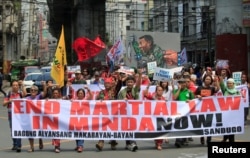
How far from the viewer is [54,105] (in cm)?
1139

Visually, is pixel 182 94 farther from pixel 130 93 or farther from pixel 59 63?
pixel 59 63

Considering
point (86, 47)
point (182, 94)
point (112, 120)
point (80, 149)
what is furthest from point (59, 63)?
point (86, 47)

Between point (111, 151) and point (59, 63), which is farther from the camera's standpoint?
point (59, 63)

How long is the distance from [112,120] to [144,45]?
41.1 ft

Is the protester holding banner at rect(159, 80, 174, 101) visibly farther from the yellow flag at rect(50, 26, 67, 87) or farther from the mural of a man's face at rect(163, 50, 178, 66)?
the mural of a man's face at rect(163, 50, 178, 66)

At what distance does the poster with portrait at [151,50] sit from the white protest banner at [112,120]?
10631mm

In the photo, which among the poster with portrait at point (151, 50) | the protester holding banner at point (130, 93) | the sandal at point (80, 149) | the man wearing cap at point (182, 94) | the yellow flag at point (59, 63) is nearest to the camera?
the sandal at point (80, 149)

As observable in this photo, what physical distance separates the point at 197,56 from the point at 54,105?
2553 inches

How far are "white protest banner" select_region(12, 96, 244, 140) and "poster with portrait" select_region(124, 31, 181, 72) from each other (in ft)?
34.9

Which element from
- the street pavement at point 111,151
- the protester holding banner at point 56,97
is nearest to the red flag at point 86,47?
the street pavement at point 111,151

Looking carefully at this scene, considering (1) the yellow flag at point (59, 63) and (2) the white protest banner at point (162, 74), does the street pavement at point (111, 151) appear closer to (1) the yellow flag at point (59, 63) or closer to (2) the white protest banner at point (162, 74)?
(1) the yellow flag at point (59, 63)

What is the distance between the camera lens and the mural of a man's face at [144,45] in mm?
23366

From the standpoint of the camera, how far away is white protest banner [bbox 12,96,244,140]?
1130cm

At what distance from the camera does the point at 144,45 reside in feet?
77.4
